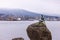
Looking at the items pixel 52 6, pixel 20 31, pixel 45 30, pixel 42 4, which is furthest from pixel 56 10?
pixel 20 31

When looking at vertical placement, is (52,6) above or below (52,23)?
above

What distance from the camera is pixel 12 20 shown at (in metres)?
1.71

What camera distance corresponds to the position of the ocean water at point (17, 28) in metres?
1.69

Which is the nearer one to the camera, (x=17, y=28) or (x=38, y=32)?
(x=38, y=32)

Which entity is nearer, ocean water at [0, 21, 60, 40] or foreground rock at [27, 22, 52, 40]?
foreground rock at [27, 22, 52, 40]

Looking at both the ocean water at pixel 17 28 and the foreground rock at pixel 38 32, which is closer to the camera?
the foreground rock at pixel 38 32

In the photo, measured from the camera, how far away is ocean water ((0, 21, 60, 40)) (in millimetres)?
1685

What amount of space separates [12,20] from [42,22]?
0.38 m

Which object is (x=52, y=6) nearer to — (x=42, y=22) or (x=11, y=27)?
(x=42, y=22)

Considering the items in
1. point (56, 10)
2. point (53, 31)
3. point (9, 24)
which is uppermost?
point (56, 10)

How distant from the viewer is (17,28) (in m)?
1.72

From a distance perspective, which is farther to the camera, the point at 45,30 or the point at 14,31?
the point at 14,31

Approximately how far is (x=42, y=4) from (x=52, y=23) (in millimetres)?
276

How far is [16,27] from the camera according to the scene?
1715 mm
